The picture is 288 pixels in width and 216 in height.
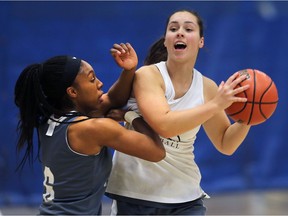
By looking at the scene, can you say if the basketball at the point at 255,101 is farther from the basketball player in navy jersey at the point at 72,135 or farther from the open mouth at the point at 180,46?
the basketball player in navy jersey at the point at 72,135

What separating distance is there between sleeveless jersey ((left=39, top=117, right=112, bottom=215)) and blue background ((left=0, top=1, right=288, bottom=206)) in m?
2.82

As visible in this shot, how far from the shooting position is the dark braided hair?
309 centimetres

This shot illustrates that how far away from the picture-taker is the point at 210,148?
627 centimetres

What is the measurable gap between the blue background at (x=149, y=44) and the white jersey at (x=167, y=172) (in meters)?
2.63

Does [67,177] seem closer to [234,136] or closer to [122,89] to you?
[122,89]

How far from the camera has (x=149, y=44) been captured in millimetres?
6176

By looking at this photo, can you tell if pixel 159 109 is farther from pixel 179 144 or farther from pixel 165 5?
pixel 165 5

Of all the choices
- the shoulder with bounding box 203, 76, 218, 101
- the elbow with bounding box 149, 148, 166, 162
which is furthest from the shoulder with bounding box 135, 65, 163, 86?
the elbow with bounding box 149, 148, 166, 162

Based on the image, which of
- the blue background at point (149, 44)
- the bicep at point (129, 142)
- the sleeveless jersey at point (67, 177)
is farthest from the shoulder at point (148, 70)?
the blue background at point (149, 44)

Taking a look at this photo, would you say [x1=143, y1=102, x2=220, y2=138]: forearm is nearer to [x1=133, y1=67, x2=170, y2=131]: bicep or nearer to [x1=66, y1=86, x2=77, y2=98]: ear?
[x1=133, y1=67, x2=170, y2=131]: bicep

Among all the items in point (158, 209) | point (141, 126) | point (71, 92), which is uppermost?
point (71, 92)

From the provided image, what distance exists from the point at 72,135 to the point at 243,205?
11.1 feet

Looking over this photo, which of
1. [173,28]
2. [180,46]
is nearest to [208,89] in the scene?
[180,46]

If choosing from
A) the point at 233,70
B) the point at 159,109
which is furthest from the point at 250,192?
the point at 159,109
